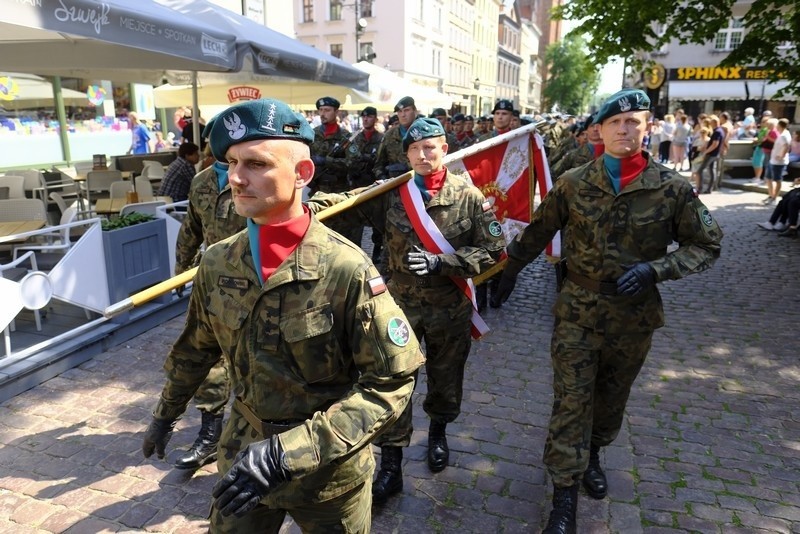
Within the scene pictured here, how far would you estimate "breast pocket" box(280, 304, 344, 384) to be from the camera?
6.26 ft

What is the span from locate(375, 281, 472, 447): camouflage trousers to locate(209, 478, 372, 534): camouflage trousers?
1.34m

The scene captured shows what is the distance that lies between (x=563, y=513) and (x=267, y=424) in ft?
6.37

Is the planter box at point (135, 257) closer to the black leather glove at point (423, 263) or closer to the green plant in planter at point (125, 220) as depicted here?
the green plant in planter at point (125, 220)

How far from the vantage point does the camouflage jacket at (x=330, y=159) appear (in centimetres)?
802

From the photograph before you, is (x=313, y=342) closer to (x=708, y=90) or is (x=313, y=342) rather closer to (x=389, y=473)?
(x=389, y=473)

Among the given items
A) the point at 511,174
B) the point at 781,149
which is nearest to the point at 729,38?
the point at 781,149

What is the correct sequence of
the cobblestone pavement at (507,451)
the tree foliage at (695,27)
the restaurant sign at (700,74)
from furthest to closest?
the restaurant sign at (700,74) < the tree foliage at (695,27) < the cobblestone pavement at (507,451)

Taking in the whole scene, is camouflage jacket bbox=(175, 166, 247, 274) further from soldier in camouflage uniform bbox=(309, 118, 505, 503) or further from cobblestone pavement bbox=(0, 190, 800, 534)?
cobblestone pavement bbox=(0, 190, 800, 534)

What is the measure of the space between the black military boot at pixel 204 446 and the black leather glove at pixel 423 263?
172cm

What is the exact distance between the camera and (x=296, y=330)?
75.2 inches

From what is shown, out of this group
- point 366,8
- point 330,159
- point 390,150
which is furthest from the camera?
point 366,8

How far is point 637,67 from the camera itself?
1130cm

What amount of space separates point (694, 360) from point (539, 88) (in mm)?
127098

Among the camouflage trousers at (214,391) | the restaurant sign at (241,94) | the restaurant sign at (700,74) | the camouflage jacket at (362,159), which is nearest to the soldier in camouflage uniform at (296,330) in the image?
the camouflage trousers at (214,391)
